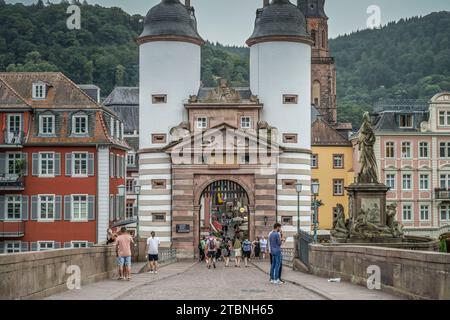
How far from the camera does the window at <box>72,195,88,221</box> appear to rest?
188 ft

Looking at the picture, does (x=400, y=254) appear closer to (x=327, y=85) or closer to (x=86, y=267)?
(x=86, y=267)

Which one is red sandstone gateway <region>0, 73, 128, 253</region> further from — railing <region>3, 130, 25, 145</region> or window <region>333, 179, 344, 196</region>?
window <region>333, 179, 344, 196</region>

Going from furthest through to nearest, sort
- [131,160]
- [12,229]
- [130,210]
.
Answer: [131,160] → [130,210] → [12,229]

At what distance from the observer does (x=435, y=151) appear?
74438 mm

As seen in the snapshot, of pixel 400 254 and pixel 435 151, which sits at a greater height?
pixel 435 151

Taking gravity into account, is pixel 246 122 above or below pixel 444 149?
above

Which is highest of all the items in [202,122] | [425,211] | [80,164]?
[202,122]

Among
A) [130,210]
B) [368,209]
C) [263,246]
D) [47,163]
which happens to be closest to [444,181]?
[263,246]

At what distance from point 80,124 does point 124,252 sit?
3178 cm

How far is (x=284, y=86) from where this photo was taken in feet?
194

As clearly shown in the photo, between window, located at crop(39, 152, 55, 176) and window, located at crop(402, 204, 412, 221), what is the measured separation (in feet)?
99.8

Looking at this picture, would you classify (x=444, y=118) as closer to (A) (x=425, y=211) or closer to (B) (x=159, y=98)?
(A) (x=425, y=211)
